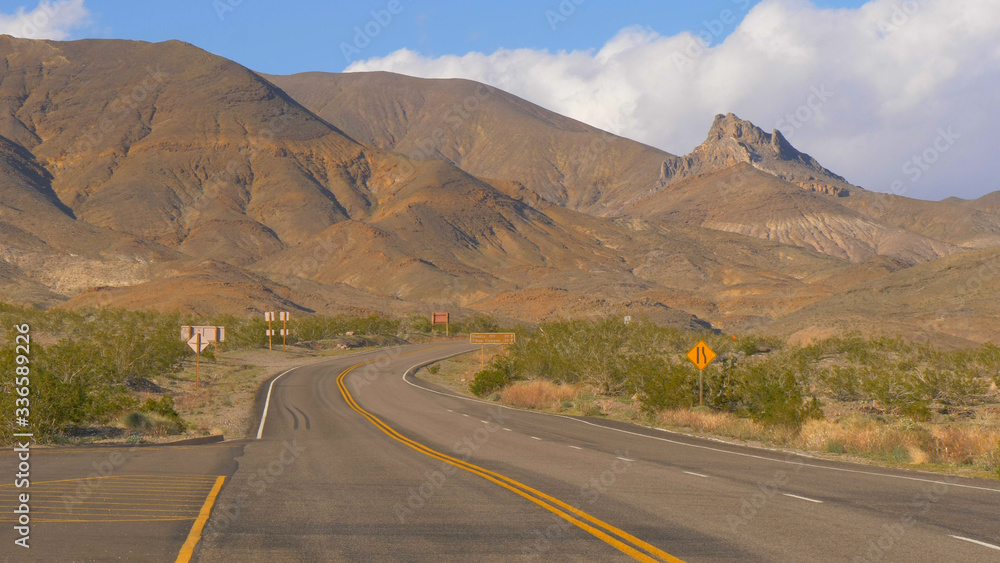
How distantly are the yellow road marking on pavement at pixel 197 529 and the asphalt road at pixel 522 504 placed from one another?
51mm

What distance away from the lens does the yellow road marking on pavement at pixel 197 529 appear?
6.72m

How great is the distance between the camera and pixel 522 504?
950 cm

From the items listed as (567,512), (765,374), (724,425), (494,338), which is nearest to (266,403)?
(494,338)

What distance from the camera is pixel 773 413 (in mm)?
19422

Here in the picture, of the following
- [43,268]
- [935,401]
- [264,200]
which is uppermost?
[264,200]

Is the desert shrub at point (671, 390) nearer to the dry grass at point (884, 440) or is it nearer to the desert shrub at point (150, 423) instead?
the dry grass at point (884, 440)

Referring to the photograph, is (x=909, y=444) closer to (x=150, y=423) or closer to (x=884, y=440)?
(x=884, y=440)

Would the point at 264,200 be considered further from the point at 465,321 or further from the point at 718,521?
the point at 718,521

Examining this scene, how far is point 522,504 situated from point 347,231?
406 ft

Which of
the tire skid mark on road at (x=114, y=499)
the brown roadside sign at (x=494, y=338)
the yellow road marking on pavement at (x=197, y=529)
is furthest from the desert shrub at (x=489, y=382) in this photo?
the yellow road marking on pavement at (x=197, y=529)

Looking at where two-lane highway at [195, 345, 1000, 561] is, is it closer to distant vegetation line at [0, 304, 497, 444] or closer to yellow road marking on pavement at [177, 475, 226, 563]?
yellow road marking on pavement at [177, 475, 226, 563]

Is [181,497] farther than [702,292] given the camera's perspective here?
No

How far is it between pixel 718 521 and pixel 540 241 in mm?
129609

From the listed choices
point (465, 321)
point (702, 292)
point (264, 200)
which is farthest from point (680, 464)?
point (264, 200)
